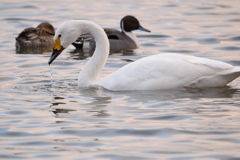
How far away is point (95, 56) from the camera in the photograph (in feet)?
30.3

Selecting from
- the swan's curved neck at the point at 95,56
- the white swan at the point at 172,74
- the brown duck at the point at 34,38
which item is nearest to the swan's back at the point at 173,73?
the white swan at the point at 172,74

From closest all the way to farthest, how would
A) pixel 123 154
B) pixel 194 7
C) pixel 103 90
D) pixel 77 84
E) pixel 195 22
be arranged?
pixel 123 154
pixel 103 90
pixel 77 84
pixel 195 22
pixel 194 7

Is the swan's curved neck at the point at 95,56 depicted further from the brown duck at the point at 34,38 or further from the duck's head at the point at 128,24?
the duck's head at the point at 128,24

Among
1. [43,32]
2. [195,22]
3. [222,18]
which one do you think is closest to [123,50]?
[43,32]

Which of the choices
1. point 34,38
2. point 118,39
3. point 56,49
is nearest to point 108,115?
point 56,49

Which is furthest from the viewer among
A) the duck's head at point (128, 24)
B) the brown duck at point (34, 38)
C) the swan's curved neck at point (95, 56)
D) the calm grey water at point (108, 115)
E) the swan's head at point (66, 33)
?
the duck's head at point (128, 24)

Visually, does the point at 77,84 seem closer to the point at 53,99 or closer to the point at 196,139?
the point at 53,99

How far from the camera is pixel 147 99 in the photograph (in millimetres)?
7969

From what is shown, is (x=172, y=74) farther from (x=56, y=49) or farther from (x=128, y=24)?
(x=128, y=24)

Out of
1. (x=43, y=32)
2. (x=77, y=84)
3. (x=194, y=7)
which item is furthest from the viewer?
(x=194, y=7)

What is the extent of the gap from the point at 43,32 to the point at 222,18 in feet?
22.0

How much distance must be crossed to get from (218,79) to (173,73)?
747mm

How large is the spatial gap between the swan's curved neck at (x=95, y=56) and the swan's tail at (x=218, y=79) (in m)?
1.69

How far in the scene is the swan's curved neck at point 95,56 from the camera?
9.09m
